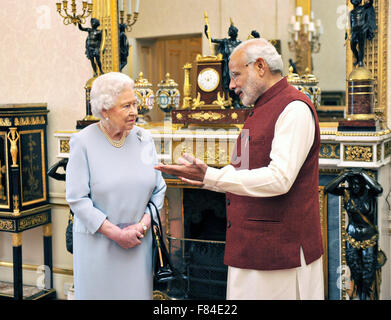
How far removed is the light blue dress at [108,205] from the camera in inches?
85.9

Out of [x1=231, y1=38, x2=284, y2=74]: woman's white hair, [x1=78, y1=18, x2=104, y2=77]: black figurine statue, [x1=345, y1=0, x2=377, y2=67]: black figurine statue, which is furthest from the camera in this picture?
[x1=78, y1=18, x2=104, y2=77]: black figurine statue

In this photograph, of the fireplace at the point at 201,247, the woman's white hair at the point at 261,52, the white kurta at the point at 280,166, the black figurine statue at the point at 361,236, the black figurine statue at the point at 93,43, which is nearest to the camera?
the white kurta at the point at 280,166

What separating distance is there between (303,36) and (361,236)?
184 cm

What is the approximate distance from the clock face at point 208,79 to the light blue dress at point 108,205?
1489mm

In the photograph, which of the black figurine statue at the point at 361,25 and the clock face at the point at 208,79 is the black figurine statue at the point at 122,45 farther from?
the black figurine statue at the point at 361,25

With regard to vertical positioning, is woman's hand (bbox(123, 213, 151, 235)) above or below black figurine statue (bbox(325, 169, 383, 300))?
above

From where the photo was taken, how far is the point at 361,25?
3303 mm

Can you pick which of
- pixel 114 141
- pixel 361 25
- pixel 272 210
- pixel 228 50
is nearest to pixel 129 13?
pixel 228 50

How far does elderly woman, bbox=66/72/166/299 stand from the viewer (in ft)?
7.17

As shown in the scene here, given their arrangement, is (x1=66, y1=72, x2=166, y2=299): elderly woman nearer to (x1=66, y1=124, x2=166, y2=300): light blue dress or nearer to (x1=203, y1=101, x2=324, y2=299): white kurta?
(x1=66, y1=124, x2=166, y2=300): light blue dress

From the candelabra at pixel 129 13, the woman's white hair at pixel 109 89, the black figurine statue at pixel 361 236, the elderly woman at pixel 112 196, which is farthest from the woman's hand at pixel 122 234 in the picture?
the candelabra at pixel 129 13

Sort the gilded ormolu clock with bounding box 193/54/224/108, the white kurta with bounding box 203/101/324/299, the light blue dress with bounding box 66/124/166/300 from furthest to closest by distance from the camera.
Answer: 1. the gilded ormolu clock with bounding box 193/54/224/108
2. the light blue dress with bounding box 66/124/166/300
3. the white kurta with bounding box 203/101/324/299

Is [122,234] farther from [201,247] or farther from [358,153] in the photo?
[201,247]

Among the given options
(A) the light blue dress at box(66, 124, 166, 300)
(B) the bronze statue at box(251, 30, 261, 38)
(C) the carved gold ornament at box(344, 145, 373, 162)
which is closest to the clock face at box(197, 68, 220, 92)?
(B) the bronze statue at box(251, 30, 261, 38)
